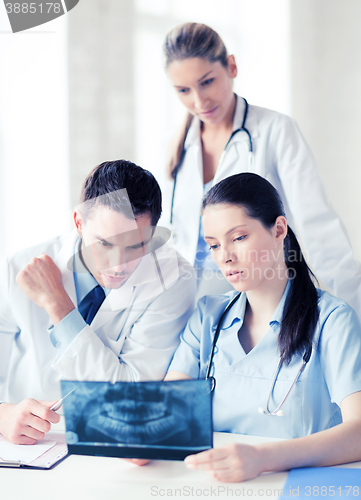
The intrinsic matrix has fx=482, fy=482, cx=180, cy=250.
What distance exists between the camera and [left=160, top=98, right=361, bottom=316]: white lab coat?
144 cm

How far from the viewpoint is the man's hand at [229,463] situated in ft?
2.38

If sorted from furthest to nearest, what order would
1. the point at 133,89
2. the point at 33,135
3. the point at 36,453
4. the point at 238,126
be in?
1. the point at 133,89
2. the point at 33,135
3. the point at 238,126
4. the point at 36,453

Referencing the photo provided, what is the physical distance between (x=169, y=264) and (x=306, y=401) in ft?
1.52

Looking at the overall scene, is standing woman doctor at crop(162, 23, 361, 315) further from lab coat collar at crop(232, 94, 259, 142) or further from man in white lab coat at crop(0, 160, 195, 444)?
man in white lab coat at crop(0, 160, 195, 444)

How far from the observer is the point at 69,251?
3.89ft

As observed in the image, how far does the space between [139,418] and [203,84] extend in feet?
3.57

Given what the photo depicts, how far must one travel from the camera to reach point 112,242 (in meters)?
1.09

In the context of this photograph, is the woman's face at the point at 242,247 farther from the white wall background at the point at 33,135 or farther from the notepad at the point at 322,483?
the white wall background at the point at 33,135

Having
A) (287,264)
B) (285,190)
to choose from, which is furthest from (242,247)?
(285,190)

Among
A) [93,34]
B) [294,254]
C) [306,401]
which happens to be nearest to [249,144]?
[294,254]

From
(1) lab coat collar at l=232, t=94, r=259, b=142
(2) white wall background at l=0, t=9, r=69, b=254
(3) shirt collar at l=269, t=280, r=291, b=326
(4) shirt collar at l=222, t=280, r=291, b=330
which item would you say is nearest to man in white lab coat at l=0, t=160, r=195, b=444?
(4) shirt collar at l=222, t=280, r=291, b=330

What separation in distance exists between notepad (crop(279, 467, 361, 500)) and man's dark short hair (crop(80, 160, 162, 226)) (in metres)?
0.63

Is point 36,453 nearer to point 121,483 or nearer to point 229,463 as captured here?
point 121,483

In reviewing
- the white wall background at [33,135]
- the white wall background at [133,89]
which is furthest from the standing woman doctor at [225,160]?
the white wall background at [33,135]
